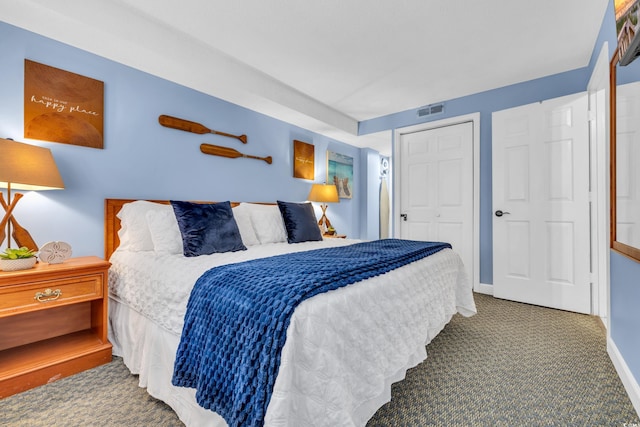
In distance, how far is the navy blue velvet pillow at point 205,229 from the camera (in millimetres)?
2062

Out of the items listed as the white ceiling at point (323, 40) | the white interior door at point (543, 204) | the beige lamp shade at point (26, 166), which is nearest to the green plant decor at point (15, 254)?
the beige lamp shade at point (26, 166)

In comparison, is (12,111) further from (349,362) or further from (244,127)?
(349,362)

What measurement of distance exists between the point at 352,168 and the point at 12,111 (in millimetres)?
4092

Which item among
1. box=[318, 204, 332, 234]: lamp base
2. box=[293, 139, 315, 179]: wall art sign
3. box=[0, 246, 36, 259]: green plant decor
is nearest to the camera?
box=[0, 246, 36, 259]: green plant decor

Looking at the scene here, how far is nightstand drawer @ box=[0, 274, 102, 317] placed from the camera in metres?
1.55

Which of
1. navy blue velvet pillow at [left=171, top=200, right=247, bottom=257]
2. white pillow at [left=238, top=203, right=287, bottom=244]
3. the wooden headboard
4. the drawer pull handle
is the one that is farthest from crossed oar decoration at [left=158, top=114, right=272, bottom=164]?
the drawer pull handle

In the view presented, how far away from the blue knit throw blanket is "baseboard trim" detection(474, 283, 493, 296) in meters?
2.61

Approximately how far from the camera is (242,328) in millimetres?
1078

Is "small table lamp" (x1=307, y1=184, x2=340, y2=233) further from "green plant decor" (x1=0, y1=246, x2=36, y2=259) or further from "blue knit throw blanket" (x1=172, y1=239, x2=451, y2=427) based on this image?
"green plant decor" (x1=0, y1=246, x2=36, y2=259)

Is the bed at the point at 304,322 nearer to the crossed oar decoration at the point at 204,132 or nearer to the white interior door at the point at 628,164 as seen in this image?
the crossed oar decoration at the point at 204,132

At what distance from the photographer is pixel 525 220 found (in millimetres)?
3121

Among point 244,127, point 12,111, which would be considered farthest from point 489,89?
point 12,111

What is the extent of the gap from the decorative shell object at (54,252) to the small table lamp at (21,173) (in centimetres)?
24

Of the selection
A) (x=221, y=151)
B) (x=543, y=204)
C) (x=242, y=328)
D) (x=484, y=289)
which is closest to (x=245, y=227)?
(x=221, y=151)
